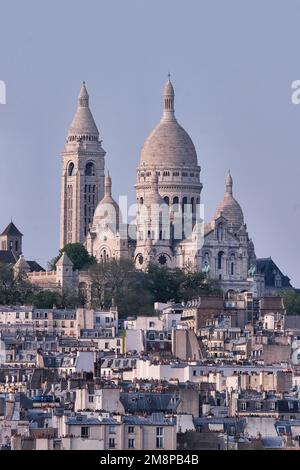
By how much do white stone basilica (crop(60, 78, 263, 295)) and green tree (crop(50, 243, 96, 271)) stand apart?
1.58 metres

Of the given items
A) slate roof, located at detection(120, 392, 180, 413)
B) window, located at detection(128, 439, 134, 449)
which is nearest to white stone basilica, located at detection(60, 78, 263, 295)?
slate roof, located at detection(120, 392, 180, 413)

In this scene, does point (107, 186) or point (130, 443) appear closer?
point (130, 443)

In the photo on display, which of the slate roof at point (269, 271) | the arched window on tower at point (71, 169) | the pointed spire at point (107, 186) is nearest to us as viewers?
the pointed spire at point (107, 186)

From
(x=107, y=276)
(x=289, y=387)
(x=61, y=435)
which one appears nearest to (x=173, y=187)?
(x=107, y=276)

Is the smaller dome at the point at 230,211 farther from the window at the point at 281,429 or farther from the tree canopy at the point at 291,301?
the window at the point at 281,429

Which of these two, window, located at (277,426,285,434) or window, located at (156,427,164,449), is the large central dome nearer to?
window, located at (277,426,285,434)

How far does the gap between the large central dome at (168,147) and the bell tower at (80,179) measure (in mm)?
2629

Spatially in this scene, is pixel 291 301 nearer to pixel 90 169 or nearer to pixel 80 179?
pixel 80 179

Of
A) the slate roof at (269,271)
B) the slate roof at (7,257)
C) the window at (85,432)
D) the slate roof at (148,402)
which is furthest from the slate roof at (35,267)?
the window at (85,432)

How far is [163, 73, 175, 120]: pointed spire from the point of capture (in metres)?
175

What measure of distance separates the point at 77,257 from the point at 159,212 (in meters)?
9.28

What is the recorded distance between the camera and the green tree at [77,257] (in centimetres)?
15325

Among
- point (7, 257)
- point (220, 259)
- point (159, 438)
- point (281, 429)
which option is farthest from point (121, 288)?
point (159, 438)

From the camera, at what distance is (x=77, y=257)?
155m
